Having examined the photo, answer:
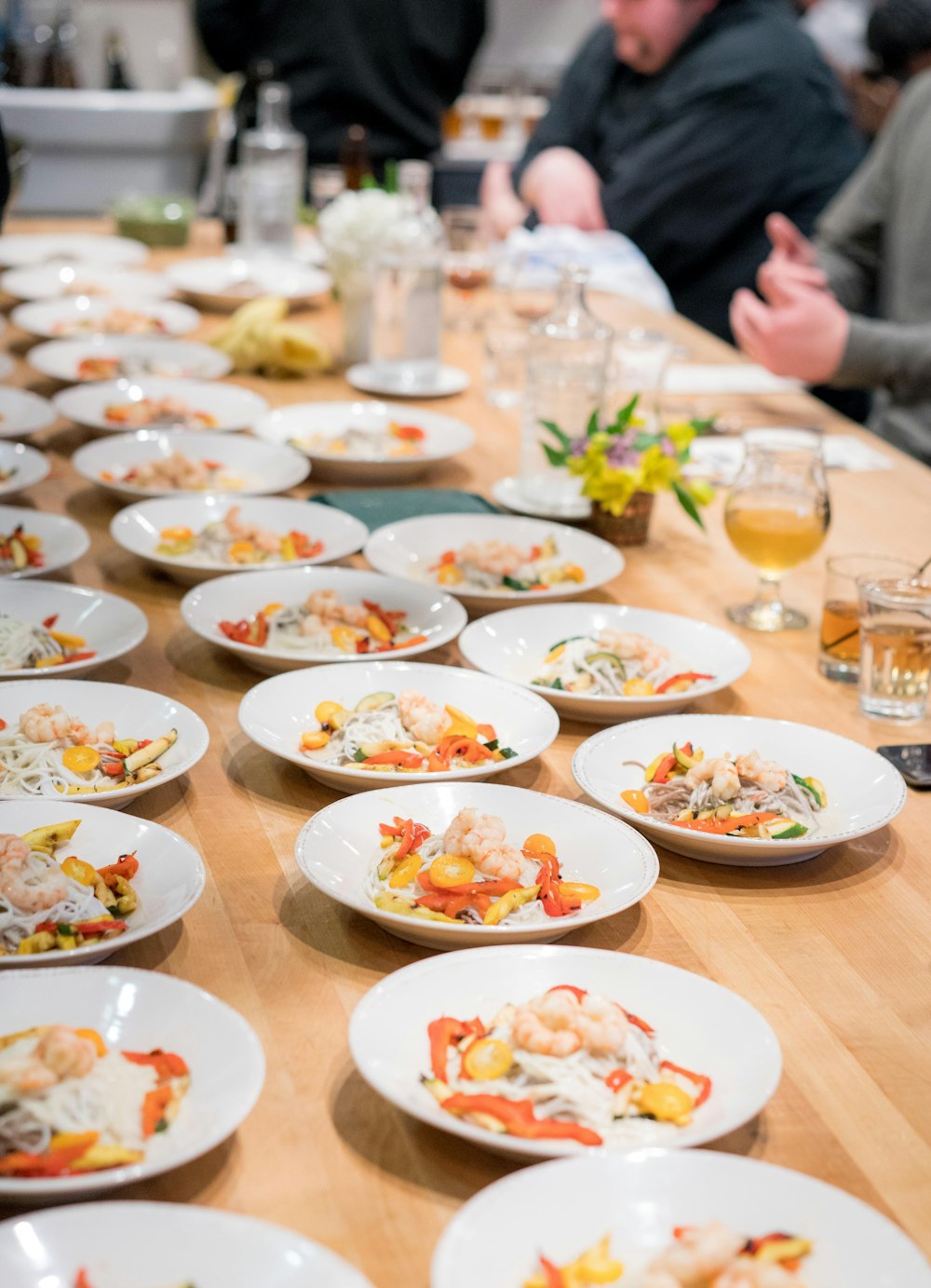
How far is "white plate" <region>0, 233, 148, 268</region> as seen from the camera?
3664mm

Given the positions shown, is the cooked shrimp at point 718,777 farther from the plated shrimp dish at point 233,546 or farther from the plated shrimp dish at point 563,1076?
the plated shrimp dish at point 233,546

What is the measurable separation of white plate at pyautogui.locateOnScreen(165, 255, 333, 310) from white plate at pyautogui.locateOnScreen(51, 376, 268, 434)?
2.49 feet

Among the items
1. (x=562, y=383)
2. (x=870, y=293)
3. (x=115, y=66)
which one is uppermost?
(x=115, y=66)

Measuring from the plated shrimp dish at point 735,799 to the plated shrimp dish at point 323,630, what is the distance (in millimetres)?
424

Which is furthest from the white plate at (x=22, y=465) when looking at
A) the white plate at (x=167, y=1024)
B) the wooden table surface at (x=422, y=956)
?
the white plate at (x=167, y=1024)

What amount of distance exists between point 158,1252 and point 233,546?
1.27 meters

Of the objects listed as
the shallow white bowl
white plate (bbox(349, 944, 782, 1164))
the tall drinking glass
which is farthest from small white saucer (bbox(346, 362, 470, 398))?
white plate (bbox(349, 944, 782, 1164))

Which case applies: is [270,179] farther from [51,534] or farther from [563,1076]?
[563,1076]

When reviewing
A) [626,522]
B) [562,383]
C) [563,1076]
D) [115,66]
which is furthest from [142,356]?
[115,66]

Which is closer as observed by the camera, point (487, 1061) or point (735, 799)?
point (487, 1061)

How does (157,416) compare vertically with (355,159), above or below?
below

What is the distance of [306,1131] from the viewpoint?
0.98 meters

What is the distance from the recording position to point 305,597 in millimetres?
1868

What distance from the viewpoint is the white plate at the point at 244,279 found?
3.45 meters
